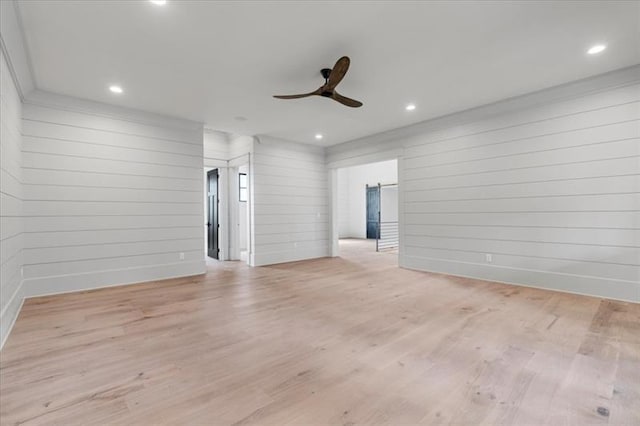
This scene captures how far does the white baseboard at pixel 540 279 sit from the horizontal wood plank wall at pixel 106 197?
4399mm

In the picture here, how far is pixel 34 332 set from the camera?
2.79 meters

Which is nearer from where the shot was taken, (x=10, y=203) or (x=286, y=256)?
(x=10, y=203)

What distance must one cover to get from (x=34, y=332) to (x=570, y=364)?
181 inches

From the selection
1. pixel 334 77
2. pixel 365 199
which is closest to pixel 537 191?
pixel 334 77

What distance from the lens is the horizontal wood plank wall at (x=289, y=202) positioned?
638 centimetres

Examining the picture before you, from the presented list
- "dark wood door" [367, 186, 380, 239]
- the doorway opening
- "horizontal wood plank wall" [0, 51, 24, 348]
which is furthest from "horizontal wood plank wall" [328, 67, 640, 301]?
"dark wood door" [367, 186, 380, 239]

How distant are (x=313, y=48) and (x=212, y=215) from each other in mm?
5475

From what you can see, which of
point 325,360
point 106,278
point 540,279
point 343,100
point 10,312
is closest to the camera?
point 325,360

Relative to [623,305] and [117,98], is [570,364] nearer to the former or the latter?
[623,305]

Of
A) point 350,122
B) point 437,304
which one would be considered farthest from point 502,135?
point 437,304

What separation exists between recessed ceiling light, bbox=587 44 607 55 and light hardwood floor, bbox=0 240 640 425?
283cm

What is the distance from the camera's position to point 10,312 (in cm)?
295

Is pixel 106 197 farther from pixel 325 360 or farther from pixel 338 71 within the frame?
pixel 325 360

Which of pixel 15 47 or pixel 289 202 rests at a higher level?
pixel 15 47
